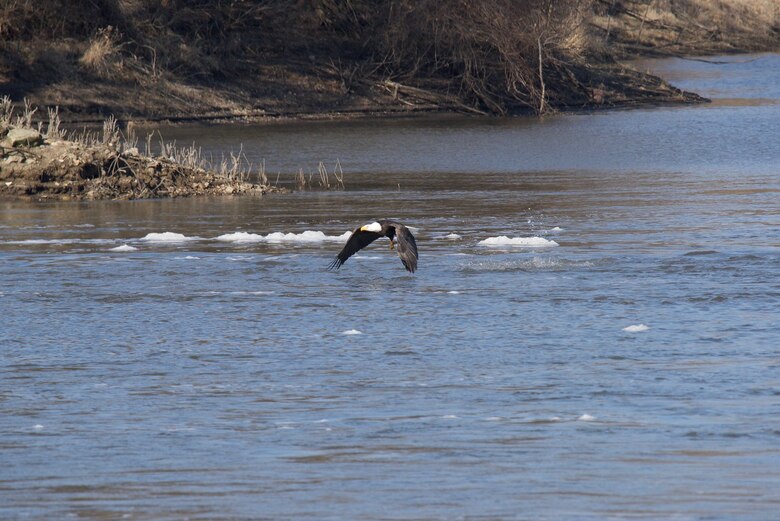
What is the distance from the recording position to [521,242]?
1366cm

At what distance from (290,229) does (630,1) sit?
40.4m

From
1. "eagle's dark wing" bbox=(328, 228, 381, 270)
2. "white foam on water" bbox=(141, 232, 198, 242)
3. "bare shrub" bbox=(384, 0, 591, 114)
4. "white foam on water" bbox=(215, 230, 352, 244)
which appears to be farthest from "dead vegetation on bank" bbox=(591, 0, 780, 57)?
"eagle's dark wing" bbox=(328, 228, 381, 270)

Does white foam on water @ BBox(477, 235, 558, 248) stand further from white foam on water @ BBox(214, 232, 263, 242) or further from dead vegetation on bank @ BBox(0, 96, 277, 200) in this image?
dead vegetation on bank @ BBox(0, 96, 277, 200)

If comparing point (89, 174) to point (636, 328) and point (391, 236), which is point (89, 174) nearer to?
point (391, 236)

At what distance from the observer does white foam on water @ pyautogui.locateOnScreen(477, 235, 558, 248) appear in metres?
13.5

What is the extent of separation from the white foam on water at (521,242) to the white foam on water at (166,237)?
126 inches

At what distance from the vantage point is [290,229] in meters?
15.3

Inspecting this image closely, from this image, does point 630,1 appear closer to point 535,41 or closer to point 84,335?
point 535,41

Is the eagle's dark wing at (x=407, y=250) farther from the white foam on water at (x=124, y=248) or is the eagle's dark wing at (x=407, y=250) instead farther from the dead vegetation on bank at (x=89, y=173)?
the dead vegetation on bank at (x=89, y=173)

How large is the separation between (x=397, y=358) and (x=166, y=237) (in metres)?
6.32

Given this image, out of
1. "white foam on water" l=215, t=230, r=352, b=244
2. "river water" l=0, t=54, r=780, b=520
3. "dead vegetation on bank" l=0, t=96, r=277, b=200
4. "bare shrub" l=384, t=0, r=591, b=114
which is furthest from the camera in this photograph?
"bare shrub" l=384, t=0, r=591, b=114

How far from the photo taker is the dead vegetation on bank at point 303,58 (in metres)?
31.2

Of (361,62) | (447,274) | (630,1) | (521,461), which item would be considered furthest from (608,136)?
(630,1)

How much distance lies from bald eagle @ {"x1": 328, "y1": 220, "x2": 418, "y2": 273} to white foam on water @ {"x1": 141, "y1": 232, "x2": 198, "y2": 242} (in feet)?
10.1
